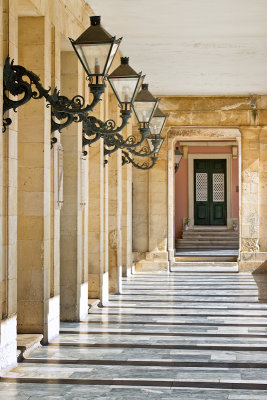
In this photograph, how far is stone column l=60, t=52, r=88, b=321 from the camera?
9.15m

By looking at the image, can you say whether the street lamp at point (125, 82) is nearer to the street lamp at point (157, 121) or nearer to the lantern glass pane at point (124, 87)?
the lantern glass pane at point (124, 87)

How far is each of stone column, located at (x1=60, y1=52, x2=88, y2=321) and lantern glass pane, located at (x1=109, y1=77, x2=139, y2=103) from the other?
1213mm

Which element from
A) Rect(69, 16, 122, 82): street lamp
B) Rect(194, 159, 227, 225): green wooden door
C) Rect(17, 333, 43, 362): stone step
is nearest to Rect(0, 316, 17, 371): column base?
Rect(17, 333, 43, 362): stone step

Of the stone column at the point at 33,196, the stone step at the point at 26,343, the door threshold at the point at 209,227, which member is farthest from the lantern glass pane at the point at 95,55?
the door threshold at the point at 209,227

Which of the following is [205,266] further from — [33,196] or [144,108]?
[33,196]

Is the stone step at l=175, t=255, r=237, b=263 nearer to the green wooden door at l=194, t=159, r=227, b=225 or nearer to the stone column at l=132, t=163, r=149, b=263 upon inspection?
the stone column at l=132, t=163, r=149, b=263

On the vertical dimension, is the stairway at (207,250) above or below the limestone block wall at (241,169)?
below

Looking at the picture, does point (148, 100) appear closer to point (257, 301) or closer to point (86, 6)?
point (86, 6)

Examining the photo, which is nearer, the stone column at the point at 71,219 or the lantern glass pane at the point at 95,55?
the lantern glass pane at the point at 95,55

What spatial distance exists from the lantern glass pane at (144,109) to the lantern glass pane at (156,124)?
165 centimetres

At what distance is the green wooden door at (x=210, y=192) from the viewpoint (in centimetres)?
2733

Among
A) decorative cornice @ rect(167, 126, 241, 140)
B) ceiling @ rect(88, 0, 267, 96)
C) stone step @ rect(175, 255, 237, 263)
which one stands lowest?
stone step @ rect(175, 255, 237, 263)

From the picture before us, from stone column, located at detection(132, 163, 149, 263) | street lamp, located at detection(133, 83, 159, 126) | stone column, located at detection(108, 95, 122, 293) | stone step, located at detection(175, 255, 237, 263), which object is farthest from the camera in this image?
stone step, located at detection(175, 255, 237, 263)

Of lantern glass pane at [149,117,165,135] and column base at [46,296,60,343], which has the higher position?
lantern glass pane at [149,117,165,135]
